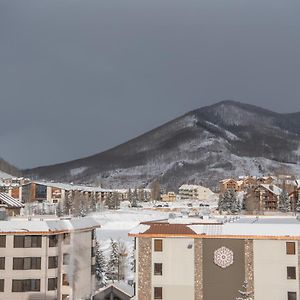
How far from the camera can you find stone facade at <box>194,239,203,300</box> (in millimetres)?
36156

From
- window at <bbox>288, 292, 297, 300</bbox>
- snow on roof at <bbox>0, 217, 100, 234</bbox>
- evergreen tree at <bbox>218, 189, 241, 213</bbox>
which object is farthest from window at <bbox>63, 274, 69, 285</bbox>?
evergreen tree at <bbox>218, 189, 241, 213</bbox>

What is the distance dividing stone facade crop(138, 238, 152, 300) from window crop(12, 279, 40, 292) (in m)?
10.8

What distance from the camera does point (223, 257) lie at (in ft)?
119

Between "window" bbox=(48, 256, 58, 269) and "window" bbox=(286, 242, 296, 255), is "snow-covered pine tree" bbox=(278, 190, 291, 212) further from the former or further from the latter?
"window" bbox=(286, 242, 296, 255)

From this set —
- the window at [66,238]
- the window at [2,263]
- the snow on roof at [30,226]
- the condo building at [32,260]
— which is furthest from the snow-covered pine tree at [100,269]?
the window at [2,263]

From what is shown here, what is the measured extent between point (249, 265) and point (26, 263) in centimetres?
1905

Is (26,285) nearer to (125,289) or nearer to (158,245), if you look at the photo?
(125,289)

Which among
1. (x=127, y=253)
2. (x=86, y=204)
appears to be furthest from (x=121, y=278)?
(x=86, y=204)

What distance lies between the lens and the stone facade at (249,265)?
3594 cm

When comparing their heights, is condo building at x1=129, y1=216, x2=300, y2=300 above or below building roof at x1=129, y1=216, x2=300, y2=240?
below

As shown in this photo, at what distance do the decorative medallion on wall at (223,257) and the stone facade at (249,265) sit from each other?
1.15 metres

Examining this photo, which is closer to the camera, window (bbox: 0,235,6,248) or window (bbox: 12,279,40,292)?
window (bbox: 12,279,40,292)

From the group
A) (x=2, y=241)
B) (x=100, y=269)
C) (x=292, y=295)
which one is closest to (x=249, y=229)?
(x=292, y=295)

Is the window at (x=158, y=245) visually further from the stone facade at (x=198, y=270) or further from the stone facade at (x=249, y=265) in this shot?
the stone facade at (x=249, y=265)
